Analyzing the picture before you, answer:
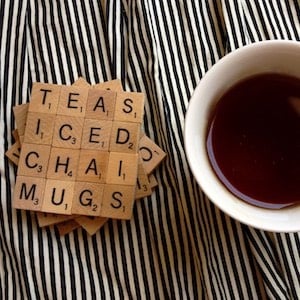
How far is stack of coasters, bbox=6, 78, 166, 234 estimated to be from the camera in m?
0.67

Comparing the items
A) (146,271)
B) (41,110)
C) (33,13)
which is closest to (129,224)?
(146,271)

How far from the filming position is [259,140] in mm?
615

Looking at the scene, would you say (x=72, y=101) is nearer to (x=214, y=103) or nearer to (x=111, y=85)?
(x=111, y=85)

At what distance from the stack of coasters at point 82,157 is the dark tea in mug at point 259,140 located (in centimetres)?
10

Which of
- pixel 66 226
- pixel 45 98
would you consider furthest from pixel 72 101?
pixel 66 226

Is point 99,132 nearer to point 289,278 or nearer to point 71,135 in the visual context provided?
point 71,135

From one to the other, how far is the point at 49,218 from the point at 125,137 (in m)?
0.12

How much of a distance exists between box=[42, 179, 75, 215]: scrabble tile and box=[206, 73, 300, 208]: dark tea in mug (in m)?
0.16

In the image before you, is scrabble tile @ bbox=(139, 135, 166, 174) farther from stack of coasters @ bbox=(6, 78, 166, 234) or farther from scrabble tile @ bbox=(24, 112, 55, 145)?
scrabble tile @ bbox=(24, 112, 55, 145)

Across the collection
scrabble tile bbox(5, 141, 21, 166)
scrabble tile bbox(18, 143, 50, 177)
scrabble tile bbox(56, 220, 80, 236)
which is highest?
scrabble tile bbox(5, 141, 21, 166)

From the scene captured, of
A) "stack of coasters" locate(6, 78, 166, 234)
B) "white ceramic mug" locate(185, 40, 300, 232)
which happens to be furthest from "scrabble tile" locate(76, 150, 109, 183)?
"white ceramic mug" locate(185, 40, 300, 232)

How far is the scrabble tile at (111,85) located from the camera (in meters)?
0.70

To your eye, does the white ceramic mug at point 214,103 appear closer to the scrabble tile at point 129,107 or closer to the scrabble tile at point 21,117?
the scrabble tile at point 129,107

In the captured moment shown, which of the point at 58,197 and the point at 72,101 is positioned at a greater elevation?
the point at 72,101
